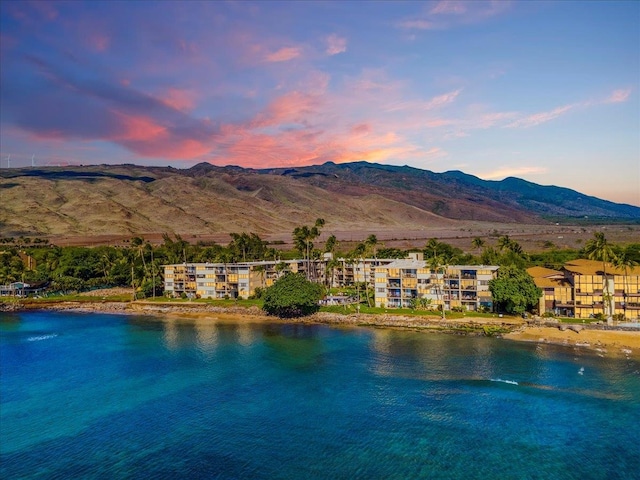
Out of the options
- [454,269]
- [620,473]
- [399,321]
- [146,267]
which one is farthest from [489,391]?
[146,267]

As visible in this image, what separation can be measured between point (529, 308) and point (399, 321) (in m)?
19.5

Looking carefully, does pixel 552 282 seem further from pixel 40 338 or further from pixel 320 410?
pixel 40 338

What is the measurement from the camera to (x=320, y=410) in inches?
1604

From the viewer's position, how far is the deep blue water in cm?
3228

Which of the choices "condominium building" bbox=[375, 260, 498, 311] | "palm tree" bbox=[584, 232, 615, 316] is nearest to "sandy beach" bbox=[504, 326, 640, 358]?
"palm tree" bbox=[584, 232, 615, 316]

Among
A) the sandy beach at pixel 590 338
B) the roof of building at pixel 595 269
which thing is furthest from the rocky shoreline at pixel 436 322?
the roof of building at pixel 595 269

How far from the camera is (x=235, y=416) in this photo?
39719mm

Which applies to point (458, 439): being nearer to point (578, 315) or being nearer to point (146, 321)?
point (578, 315)

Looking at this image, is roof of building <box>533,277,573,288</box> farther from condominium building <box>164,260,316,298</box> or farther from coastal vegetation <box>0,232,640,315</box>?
condominium building <box>164,260,316,298</box>

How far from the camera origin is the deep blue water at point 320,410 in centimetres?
3228

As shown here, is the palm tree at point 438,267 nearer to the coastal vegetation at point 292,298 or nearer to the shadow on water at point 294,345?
the coastal vegetation at point 292,298

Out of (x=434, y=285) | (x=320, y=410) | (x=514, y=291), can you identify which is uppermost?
(x=434, y=285)

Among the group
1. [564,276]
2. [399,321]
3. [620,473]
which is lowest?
[620,473]

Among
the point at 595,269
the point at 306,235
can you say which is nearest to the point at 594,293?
the point at 595,269
